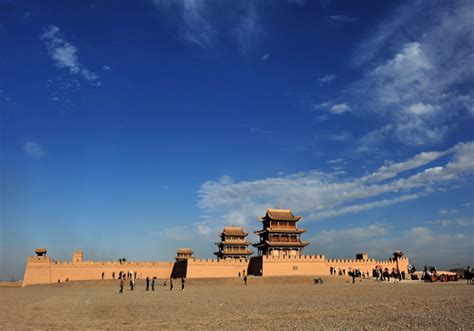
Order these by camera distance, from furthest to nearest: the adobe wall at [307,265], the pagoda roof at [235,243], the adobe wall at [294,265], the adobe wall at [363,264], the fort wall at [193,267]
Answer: the pagoda roof at [235,243] < the adobe wall at [363,264] < the adobe wall at [307,265] < the adobe wall at [294,265] < the fort wall at [193,267]

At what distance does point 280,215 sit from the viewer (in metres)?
55.2

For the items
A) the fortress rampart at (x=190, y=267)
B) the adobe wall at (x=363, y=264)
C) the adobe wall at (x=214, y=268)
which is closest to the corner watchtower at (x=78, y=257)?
the fortress rampart at (x=190, y=267)

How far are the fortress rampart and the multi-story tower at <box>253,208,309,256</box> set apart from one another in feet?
10.0

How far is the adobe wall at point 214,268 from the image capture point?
4884cm

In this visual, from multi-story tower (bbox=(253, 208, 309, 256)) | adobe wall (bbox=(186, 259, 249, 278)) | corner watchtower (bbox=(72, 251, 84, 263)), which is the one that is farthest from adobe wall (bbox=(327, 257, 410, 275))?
corner watchtower (bbox=(72, 251, 84, 263))

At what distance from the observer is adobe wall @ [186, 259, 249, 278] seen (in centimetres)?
4884

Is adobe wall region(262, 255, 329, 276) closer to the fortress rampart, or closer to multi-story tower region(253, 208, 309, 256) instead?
the fortress rampart

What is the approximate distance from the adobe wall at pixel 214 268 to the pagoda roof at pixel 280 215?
6698 millimetres

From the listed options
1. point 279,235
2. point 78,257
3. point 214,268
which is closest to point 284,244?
point 279,235

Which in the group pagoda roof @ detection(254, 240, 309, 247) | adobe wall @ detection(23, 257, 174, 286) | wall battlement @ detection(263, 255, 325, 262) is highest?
pagoda roof @ detection(254, 240, 309, 247)

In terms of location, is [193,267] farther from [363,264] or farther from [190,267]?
[363,264]

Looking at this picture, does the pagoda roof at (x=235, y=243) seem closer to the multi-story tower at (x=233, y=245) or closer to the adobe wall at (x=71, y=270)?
the multi-story tower at (x=233, y=245)

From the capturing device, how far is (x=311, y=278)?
137ft

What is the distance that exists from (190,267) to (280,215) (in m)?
14.0
